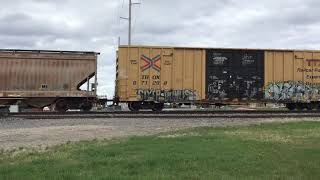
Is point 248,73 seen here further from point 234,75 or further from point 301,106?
point 301,106

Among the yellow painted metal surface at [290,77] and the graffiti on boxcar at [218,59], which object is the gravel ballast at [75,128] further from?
the yellow painted metal surface at [290,77]

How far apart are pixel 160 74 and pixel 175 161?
19752 mm

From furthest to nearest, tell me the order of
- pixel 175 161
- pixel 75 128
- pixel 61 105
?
pixel 61 105, pixel 75 128, pixel 175 161

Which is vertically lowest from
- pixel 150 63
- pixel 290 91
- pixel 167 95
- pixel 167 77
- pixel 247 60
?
pixel 167 95

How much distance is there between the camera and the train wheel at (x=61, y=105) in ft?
89.8

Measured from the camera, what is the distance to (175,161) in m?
9.04

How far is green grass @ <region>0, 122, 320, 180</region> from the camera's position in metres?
7.83

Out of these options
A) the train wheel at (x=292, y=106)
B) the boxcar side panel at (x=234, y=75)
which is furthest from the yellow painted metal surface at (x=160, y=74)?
the train wheel at (x=292, y=106)

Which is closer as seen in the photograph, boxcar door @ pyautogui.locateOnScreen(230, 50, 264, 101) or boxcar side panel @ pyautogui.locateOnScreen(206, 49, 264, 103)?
boxcar side panel @ pyautogui.locateOnScreen(206, 49, 264, 103)

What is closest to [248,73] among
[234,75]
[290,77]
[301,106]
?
[234,75]

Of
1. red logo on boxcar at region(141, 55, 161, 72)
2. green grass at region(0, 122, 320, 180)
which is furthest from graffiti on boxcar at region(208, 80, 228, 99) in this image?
green grass at region(0, 122, 320, 180)

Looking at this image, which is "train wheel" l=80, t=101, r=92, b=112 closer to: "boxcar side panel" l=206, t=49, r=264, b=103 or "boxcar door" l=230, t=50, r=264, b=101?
"boxcar side panel" l=206, t=49, r=264, b=103

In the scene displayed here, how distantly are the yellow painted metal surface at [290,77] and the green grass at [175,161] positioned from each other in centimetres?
1694

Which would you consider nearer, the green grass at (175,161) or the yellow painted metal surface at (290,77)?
the green grass at (175,161)
